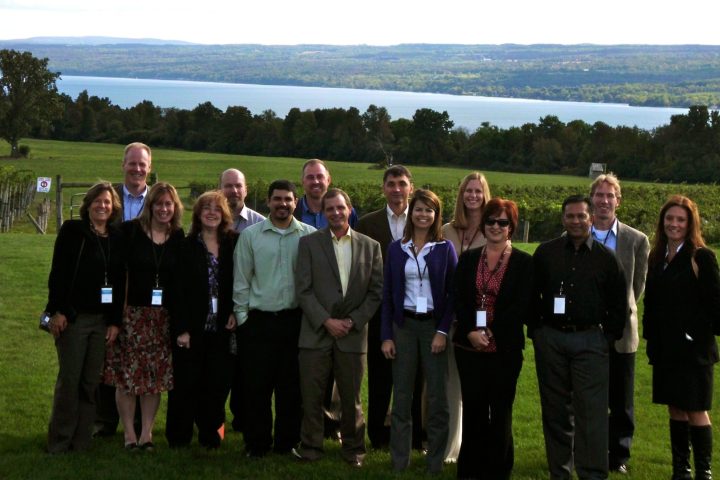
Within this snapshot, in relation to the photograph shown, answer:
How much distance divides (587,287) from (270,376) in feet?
7.46

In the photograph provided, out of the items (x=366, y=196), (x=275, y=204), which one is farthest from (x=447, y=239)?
(x=366, y=196)

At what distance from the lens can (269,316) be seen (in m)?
6.26

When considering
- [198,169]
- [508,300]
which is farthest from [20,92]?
[508,300]

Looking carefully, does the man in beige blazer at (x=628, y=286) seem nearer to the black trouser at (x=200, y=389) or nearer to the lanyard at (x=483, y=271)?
the lanyard at (x=483, y=271)

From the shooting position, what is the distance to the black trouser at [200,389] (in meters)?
6.37

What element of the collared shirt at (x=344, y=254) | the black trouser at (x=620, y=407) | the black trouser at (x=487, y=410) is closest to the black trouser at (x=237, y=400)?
the collared shirt at (x=344, y=254)

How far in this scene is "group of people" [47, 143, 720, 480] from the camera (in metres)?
5.76

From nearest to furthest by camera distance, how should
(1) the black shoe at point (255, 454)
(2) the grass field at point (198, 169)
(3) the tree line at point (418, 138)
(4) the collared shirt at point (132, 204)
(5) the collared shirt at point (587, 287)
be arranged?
(5) the collared shirt at point (587, 287) → (1) the black shoe at point (255, 454) → (4) the collared shirt at point (132, 204) → (2) the grass field at point (198, 169) → (3) the tree line at point (418, 138)

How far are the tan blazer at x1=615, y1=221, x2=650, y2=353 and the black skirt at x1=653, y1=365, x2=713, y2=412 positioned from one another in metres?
0.33

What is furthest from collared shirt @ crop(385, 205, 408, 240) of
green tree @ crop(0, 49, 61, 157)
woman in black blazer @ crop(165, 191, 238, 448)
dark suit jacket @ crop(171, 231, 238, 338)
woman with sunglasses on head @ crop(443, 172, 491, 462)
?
green tree @ crop(0, 49, 61, 157)

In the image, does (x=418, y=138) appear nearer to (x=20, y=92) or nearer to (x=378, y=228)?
(x=20, y=92)

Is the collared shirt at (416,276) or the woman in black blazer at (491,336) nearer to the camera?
the woman in black blazer at (491,336)

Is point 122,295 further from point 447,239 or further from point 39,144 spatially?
point 39,144

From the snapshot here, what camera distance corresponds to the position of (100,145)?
53125 mm
